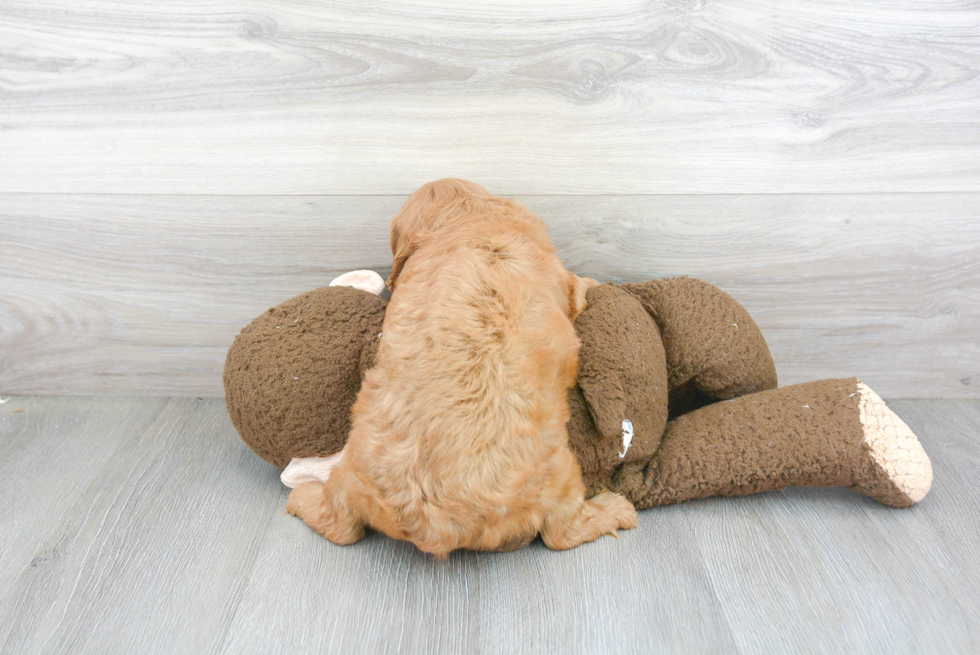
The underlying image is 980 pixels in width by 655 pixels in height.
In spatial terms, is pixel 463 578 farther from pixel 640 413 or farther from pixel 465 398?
pixel 640 413

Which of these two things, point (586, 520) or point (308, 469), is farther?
point (308, 469)

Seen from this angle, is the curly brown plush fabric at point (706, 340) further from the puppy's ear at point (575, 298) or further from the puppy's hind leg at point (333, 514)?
the puppy's hind leg at point (333, 514)

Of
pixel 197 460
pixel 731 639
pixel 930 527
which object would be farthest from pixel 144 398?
pixel 930 527

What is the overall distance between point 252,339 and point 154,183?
493 mm

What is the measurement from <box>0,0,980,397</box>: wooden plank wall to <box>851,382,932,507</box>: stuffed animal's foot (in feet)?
1.31

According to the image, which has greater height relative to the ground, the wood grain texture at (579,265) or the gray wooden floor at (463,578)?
the wood grain texture at (579,265)

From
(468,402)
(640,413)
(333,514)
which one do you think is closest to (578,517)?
(640,413)

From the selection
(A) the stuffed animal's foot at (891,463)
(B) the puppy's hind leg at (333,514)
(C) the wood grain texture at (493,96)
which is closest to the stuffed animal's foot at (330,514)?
(B) the puppy's hind leg at (333,514)

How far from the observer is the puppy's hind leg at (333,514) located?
112cm

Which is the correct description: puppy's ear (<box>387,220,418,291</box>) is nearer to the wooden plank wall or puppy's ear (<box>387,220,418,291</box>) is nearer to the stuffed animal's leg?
the wooden plank wall

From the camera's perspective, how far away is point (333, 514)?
1.14m

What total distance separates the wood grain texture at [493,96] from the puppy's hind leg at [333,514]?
668mm

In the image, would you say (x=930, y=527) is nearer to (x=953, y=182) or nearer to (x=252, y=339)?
(x=953, y=182)

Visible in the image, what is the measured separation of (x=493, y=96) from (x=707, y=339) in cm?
67
